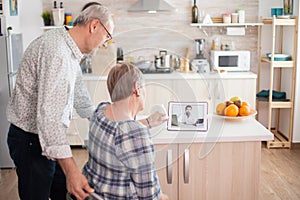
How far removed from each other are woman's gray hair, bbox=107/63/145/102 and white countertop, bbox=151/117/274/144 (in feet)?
1.62

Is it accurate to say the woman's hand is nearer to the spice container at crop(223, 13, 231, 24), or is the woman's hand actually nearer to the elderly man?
the elderly man

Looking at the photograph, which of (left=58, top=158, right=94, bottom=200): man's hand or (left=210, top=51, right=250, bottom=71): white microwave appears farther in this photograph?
(left=210, top=51, right=250, bottom=71): white microwave

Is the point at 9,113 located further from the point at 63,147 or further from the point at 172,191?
the point at 172,191

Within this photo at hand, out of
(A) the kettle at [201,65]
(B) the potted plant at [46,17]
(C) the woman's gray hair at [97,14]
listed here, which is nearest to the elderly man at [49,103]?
(C) the woman's gray hair at [97,14]

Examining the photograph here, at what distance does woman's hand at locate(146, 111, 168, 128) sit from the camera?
6.97 feet

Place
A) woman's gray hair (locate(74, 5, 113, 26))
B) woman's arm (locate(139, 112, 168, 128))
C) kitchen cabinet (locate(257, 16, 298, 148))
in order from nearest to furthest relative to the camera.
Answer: woman's gray hair (locate(74, 5, 113, 26)) → woman's arm (locate(139, 112, 168, 128)) → kitchen cabinet (locate(257, 16, 298, 148))

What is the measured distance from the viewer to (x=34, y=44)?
6.18 ft

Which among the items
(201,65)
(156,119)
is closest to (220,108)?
(156,119)

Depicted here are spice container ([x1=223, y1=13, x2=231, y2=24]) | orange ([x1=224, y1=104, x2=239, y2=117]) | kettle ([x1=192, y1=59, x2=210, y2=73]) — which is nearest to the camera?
orange ([x1=224, y1=104, x2=239, y2=117])

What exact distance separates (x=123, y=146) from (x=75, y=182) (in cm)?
25

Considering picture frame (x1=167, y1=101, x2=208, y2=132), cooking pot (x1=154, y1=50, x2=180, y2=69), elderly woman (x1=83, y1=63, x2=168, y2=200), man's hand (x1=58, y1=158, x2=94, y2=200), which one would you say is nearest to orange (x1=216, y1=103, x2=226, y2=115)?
picture frame (x1=167, y1=101, x2=208, y2=132)

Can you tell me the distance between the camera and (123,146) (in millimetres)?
1729

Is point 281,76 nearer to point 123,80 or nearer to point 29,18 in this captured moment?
point 29,18

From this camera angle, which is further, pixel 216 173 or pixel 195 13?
pixel 195 13
